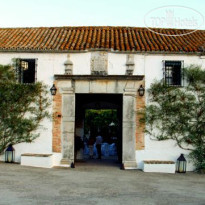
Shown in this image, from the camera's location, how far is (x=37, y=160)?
1248 cm

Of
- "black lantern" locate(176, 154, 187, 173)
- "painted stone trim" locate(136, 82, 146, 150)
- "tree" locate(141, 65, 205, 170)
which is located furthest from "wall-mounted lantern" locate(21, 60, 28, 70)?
"black lantern" locate(176, 154, 187, 173)

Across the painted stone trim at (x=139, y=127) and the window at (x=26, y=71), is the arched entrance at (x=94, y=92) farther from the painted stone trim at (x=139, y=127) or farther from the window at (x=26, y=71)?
the window at (x=26, y=71)

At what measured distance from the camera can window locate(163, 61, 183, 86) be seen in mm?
13138

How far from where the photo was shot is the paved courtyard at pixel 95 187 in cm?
742

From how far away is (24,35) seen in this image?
15.0m

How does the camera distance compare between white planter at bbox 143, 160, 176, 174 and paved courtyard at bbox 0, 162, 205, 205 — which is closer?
paved courtyard at bbox 0, 162, 205, 205

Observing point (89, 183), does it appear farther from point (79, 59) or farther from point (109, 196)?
point (79, 59)

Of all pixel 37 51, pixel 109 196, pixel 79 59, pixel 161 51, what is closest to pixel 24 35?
pixel 37 51

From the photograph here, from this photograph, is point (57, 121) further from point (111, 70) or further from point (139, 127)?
point (139, 127)

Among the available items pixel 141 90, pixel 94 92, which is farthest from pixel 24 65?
pixel 141 90

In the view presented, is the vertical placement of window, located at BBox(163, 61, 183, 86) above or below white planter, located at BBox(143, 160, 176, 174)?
above

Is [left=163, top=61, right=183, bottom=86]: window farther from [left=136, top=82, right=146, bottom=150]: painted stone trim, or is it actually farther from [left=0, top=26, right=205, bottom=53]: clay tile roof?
[left=136, top=82, right=146, bottom=150]: painted stone trim

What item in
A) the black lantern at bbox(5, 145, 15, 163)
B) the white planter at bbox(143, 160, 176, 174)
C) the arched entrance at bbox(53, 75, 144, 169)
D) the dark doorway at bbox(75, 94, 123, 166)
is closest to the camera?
the white planter at bbox(143, 160, 176, 174)

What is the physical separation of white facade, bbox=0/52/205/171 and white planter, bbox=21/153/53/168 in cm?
53
